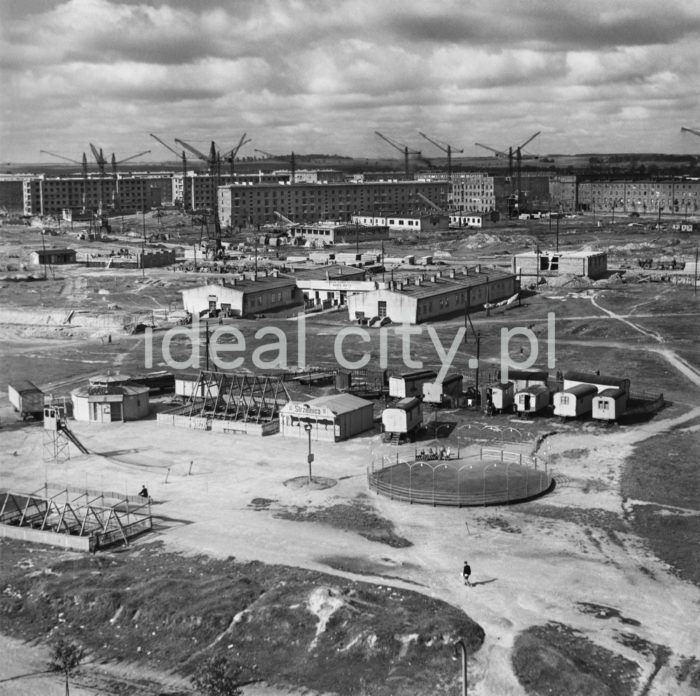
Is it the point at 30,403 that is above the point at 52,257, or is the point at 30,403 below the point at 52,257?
below

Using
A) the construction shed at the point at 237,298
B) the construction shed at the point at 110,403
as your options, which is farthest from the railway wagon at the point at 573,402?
the construction shed at the point at 237,298

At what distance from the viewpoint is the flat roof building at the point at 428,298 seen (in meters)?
51.6

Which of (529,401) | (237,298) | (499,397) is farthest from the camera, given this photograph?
(237,298)

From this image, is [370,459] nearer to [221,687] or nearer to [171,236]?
[221,687]

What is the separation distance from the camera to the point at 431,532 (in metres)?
22.5

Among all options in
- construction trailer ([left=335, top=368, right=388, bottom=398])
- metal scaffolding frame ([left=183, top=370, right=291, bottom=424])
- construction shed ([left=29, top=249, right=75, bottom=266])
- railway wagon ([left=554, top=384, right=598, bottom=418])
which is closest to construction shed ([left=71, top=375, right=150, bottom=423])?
metal scaffolding frame ([left=183, top=370, right=291, bottom=424])

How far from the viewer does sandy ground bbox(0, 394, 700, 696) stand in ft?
60.0

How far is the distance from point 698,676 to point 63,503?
49.4ft

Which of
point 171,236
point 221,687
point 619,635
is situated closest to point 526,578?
point 619,635

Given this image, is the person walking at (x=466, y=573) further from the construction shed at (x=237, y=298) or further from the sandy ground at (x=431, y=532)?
the construction shed at (x=237, y=298)

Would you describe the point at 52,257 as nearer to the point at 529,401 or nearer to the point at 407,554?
the point at 529,401

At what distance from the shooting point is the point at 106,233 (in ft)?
380

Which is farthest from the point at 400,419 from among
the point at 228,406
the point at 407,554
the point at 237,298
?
the point at 237,298

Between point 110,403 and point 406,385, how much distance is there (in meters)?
9.47
